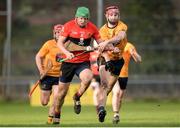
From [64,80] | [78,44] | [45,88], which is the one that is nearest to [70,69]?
[64,80]

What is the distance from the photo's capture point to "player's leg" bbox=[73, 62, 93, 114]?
19219 mm

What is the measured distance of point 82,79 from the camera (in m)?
19.2

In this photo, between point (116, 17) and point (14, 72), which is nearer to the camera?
point (116, 17)

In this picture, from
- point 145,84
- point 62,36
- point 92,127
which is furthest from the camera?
point 145,84

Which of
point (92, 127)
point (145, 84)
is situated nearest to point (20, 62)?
point (145, 84)

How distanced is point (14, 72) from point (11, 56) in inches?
26.5

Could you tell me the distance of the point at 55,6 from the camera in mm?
38031

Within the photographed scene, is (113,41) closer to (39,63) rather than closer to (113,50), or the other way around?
(113,50)

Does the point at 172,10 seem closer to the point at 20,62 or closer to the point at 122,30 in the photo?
the point at 20,62

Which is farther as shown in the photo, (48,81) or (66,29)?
(48,81)

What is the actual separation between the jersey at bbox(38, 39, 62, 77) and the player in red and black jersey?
9.58 ft

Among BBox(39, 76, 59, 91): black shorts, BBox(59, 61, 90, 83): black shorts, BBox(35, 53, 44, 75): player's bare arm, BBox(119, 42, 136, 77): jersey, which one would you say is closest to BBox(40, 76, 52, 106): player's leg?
BBox(39, 76, 59, 91): black shorts

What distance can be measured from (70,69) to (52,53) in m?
3.14

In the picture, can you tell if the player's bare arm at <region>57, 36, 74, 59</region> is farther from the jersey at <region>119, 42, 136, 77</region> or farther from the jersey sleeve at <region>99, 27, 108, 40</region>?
the jersey at <region>119, 42, 136, 77</region>
